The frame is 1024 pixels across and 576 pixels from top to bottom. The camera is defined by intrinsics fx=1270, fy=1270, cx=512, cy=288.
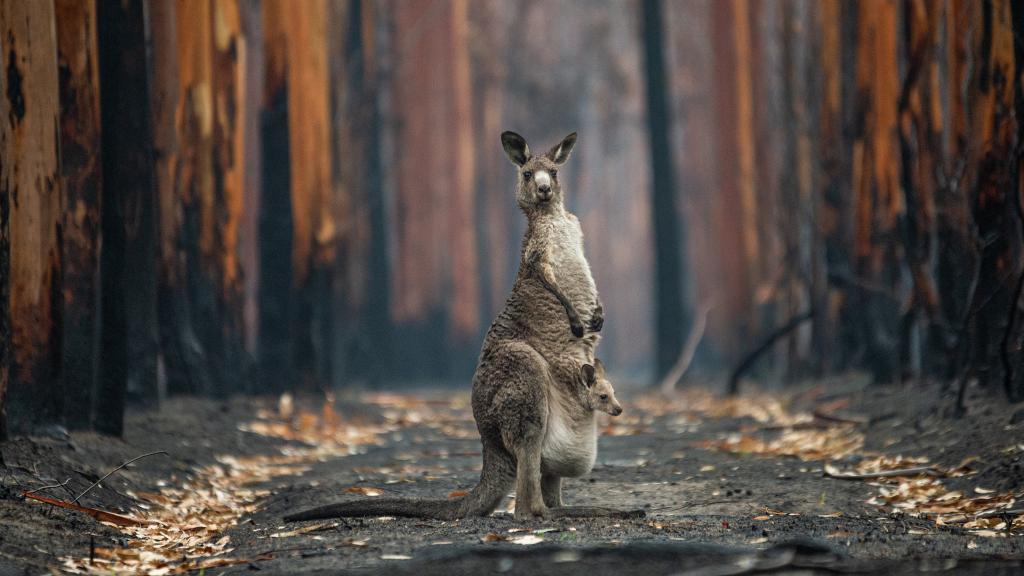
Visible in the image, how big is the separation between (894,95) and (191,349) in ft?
23.7

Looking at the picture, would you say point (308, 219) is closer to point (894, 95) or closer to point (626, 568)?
point (894, 95)

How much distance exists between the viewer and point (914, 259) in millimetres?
10484

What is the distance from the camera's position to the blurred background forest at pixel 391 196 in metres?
8.59

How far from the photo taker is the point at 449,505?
22.2 feet

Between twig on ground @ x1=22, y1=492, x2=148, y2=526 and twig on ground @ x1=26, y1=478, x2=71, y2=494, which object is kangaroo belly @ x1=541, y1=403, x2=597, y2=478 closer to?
twig on ground @ x1=22, y1=492, x2=148, y2=526

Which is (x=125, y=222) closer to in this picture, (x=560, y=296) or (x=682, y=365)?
(x=560, y=296)

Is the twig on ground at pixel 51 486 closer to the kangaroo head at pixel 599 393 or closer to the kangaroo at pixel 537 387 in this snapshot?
the kangaroo at pixel 537 387

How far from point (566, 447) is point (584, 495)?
157 cm

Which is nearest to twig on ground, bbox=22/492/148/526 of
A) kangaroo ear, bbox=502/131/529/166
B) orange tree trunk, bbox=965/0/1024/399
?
kangaroo ear, bbox=502/131/529/166

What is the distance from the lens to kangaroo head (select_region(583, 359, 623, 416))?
6.49 m

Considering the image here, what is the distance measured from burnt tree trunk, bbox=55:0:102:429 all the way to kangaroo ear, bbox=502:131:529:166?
3.14m

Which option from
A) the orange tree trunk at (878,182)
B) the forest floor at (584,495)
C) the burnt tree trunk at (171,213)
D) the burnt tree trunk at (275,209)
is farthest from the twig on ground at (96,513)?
the burnt tree trunk at (275,209)

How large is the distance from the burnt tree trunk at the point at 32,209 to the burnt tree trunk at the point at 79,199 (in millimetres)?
180

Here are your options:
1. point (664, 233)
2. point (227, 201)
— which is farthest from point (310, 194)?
point (664, 233)
